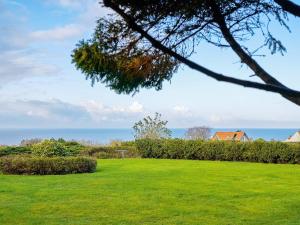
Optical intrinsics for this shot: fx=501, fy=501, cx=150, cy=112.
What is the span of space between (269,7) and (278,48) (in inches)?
14.6

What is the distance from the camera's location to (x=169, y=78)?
4215mm

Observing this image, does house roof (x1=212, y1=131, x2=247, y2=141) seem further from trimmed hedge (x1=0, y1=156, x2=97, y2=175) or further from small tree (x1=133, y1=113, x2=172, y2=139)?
trimmed hedge (x1=0, y1=156, x2=97, y2=175)

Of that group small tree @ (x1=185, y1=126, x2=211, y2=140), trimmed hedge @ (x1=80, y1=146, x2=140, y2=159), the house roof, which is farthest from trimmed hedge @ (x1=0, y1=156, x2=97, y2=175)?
the house roof

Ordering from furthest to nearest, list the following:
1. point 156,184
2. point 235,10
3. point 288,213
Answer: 1. point 156,184
2. point 288,213
3. point 235,10

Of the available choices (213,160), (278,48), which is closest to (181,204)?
(278,48)

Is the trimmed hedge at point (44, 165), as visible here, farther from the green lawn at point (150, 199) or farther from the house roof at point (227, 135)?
the house roof at point (227, 135)

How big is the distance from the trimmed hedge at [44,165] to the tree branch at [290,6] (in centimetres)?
1606

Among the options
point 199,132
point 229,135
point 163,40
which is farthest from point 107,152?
point 163,40

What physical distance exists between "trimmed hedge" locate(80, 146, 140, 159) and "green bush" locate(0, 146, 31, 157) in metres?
3.37

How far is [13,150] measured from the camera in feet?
91.4

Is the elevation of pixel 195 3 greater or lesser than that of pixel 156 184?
greater

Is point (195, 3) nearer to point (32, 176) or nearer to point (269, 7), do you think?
point (269, 7)

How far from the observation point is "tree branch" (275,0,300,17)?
3.88 m

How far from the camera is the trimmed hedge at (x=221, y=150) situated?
86.0 feet
